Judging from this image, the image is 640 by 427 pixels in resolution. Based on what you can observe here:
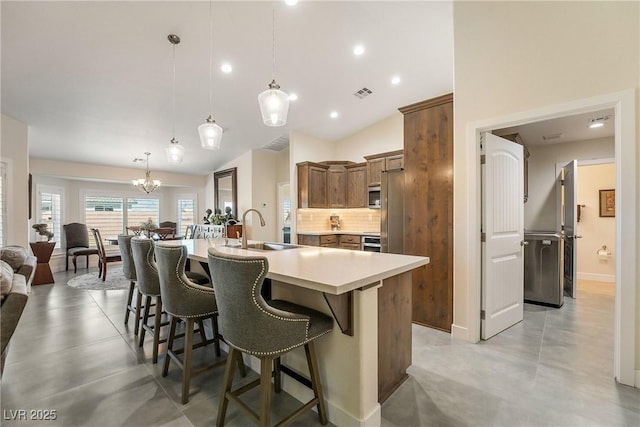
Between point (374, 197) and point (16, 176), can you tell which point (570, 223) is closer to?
point (374, 197)

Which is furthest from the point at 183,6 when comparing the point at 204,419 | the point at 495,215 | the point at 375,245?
the point at 375,245

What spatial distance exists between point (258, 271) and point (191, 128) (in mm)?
5024

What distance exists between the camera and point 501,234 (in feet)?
9.57

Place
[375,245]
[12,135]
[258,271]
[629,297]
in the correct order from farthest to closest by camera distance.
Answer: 1. [375,245]
2. [12,135]
3. [629,297]
4. [258,271]

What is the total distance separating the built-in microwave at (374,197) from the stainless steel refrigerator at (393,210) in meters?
1.64

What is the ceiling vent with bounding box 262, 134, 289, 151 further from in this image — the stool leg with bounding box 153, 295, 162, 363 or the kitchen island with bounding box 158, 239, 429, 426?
the kitchen island with bounding box 158, 239, 429, 426

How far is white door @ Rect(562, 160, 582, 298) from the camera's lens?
3.99 metres

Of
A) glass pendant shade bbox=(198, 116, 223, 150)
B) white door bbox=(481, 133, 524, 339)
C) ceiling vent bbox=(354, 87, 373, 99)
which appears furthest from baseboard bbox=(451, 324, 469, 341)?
ceiling vent bbox=(354, 87, 373, 99)

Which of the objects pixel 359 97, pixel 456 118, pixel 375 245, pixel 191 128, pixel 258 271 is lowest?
pixel 375 245

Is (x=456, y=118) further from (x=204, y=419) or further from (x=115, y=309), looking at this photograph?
(x=115, y=309)

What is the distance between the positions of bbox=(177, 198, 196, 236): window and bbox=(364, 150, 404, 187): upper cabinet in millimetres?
6009

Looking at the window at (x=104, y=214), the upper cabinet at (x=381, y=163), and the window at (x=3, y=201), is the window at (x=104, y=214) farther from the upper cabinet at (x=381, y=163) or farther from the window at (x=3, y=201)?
the upper cabinet at (x=381, y=163)

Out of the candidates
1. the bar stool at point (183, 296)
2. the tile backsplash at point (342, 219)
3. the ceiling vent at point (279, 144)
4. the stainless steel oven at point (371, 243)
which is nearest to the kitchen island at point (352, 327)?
the bar stool at point (183, 296)

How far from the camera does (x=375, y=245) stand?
17.7 feet
